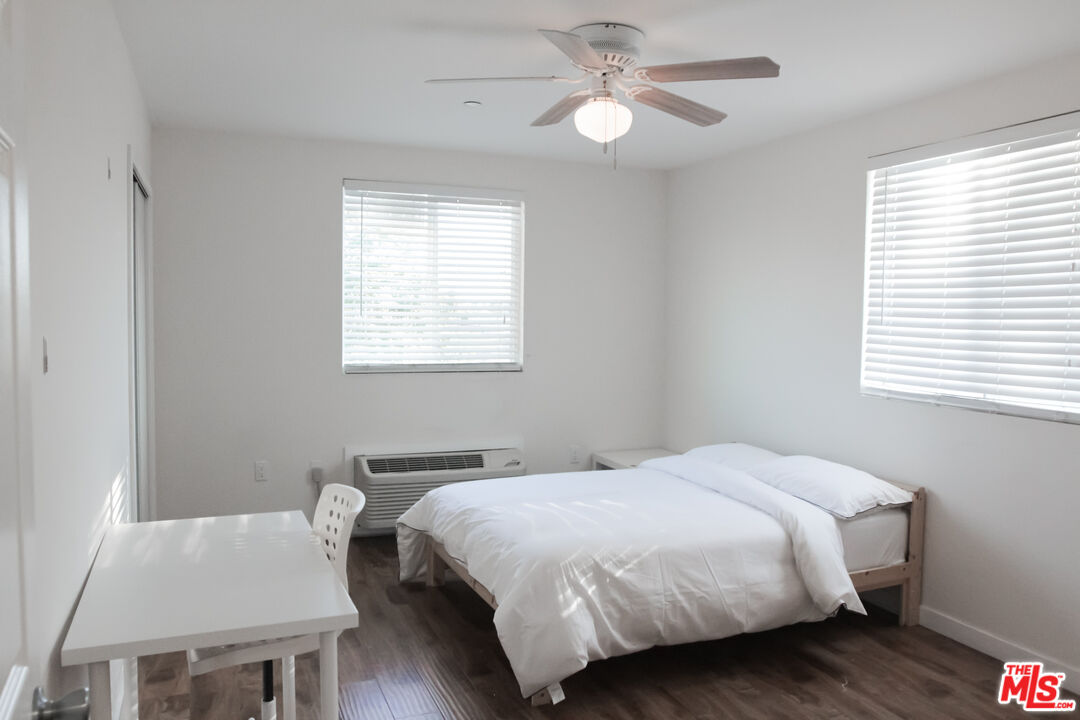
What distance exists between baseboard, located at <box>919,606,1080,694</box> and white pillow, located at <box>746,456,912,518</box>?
0.58 metres

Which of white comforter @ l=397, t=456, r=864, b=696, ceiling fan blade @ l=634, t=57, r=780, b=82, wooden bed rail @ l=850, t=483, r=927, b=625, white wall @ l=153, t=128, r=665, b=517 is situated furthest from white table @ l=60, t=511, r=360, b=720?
wooden bed rail @ l=850, t=483, r=927, b=625

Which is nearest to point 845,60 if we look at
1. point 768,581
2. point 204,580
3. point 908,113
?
point 908,113

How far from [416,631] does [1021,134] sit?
3399 millimetres

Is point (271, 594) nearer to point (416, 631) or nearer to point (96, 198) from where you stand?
point (96, 198)

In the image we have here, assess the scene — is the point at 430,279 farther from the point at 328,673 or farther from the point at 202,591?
the point at 328,673

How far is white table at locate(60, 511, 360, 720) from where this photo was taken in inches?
66.2

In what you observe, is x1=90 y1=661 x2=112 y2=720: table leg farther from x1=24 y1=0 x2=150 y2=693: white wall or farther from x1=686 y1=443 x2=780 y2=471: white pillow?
x1=686 y1=443 x2=780 y2=471: white pillow

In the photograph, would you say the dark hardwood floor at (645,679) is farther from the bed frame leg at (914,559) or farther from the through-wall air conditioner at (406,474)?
the through-wall air conditioner at (406,474)

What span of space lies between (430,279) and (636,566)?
2.70 metres

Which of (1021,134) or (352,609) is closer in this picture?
(352,609)

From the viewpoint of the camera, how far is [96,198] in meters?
2.36

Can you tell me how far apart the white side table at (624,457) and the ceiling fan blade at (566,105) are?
2.58 meters

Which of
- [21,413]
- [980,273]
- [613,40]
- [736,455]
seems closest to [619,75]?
[613,40]

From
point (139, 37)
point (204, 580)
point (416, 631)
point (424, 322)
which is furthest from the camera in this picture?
point (424, 322)
